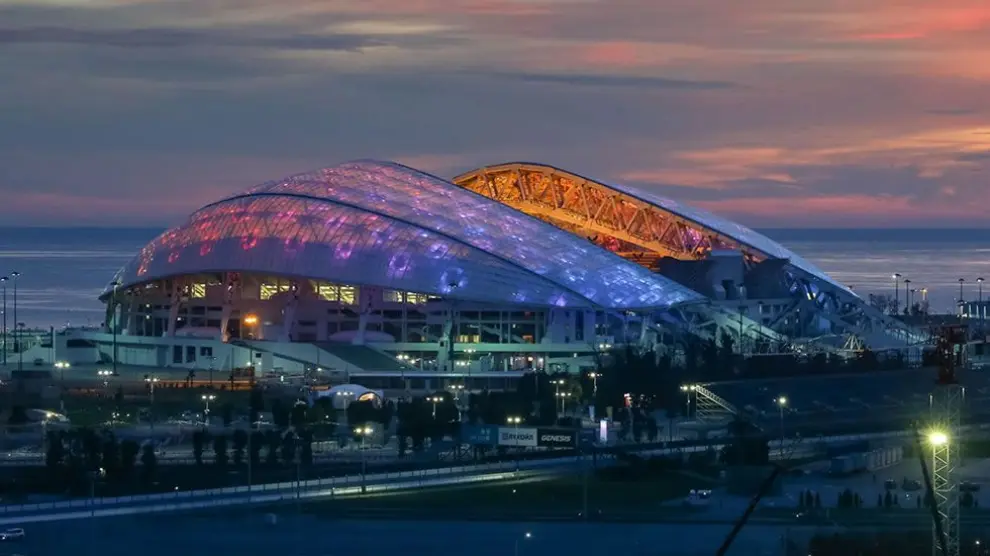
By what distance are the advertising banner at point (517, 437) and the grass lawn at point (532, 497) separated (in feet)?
12.6

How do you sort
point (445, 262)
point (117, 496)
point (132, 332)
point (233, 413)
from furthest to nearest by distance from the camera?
point (132, 332) → point (445, 262) → point (233, 413) → point (117, 496)

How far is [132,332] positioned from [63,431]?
2057cm

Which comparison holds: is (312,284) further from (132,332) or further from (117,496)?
(117,496)

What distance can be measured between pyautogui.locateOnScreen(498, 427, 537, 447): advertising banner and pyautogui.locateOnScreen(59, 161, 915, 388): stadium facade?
36.1 feet

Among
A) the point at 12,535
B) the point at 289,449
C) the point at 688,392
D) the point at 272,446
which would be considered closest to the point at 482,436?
the point at 289,449

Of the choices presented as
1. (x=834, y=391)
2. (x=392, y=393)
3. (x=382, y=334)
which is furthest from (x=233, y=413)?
(x=834, y=391)

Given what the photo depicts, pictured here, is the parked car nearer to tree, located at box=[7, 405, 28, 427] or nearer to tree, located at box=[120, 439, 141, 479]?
tree, located at box=[120, 439, 141, 479]

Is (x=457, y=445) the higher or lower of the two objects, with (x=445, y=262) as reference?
lower

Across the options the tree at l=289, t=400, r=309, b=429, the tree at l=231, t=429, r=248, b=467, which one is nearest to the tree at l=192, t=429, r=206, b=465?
the tree at l=231, t=429, r=248, b=467

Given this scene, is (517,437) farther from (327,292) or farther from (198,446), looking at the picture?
(327,292)

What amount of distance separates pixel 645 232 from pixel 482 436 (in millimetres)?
28328

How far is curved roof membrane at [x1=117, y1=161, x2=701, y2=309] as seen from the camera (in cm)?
6600

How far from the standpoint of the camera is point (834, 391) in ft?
196

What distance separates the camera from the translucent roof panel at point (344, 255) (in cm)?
6575
